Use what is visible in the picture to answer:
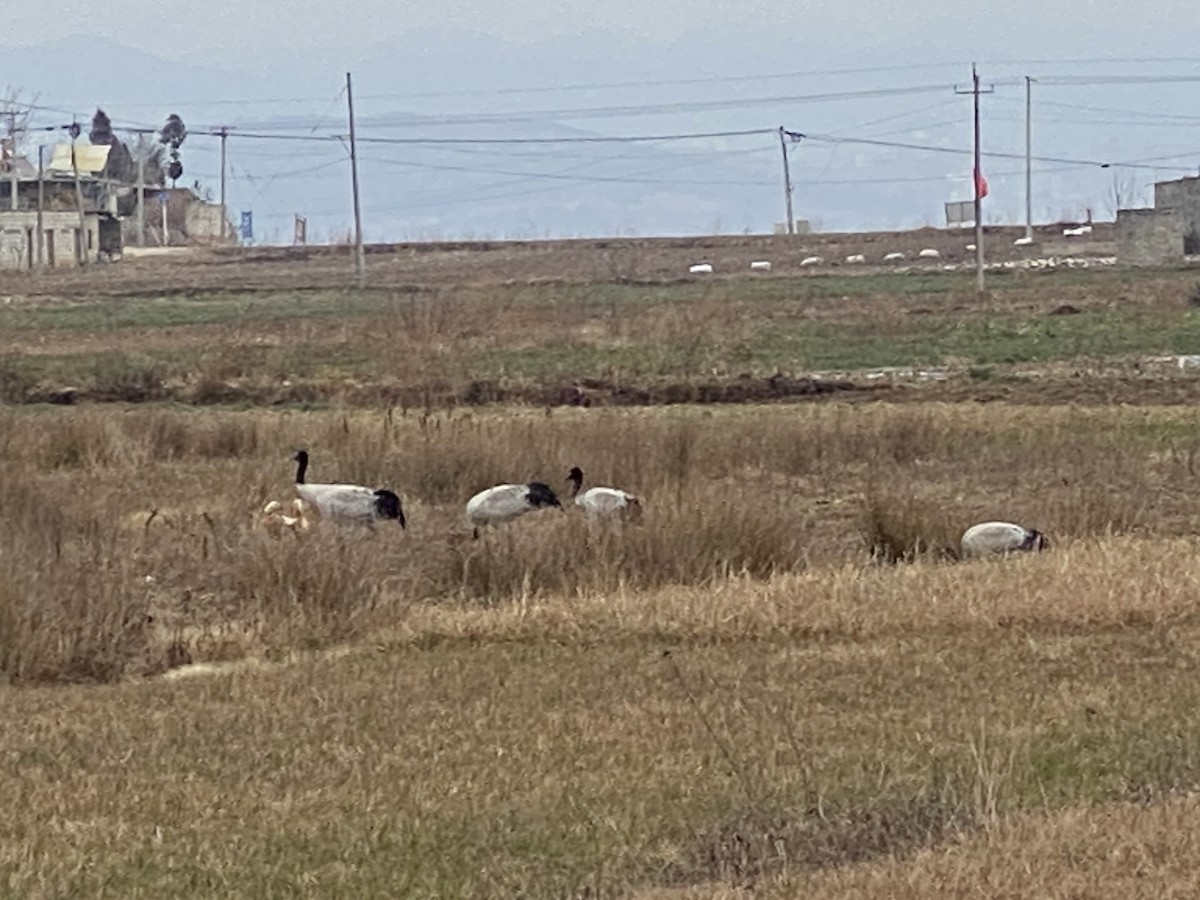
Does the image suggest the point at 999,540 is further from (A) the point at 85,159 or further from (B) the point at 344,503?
(A) the point at 85,159

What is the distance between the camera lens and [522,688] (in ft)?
35.7

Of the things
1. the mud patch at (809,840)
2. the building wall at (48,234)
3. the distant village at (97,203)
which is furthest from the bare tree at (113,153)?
the mud patch at (809,840)

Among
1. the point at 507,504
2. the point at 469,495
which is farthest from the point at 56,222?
the point at 507,504

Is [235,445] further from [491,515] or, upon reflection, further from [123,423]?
[491,515]

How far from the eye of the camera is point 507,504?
54.1 ft

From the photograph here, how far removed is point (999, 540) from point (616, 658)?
3988 mm

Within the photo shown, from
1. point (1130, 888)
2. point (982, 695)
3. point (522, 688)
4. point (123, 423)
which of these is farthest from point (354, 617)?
point (123, 423)

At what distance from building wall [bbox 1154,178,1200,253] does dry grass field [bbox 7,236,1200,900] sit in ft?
123

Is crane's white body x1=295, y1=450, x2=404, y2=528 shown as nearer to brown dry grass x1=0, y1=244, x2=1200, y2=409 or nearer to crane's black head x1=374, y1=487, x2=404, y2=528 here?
crane's black head x1=374, y1=487, x2=404, y2=528

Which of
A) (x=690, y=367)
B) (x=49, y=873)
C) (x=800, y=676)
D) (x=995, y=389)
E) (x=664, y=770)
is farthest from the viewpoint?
(x=690, y=367)

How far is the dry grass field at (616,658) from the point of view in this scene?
24.8 ft

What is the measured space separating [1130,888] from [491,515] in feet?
33.4

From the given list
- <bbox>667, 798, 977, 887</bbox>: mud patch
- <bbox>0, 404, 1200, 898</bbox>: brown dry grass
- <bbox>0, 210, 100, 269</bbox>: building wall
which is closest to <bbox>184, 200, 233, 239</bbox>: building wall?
<bbox>0, 210, 100, 269</bbox>: building wall

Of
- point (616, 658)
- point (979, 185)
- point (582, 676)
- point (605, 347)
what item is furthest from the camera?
point (979, 185)
